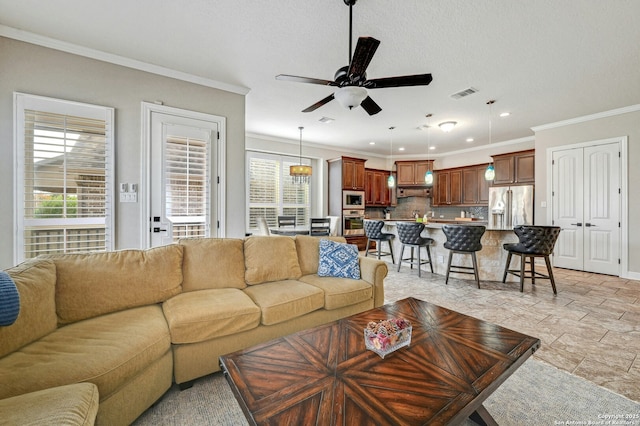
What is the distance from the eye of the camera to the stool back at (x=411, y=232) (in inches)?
179

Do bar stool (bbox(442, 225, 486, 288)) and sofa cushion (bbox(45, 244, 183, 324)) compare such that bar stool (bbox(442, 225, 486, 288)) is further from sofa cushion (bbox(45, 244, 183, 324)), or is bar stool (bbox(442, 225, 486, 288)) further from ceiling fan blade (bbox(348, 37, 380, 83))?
sofa cushion (bbox(45, 244, 183, 324))

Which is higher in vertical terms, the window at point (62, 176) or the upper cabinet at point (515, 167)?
the upper cabinet at point (515, 167)

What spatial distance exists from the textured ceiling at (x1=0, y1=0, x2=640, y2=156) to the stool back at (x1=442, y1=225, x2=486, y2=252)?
2.00 m

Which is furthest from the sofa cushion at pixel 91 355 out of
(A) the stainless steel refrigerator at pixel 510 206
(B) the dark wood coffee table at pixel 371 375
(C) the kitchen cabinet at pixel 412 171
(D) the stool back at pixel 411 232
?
(C) the kitchen cabinet at pixel 412 171

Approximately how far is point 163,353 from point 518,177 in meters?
7.34

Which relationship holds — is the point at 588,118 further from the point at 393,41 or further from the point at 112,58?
the point at 112,58

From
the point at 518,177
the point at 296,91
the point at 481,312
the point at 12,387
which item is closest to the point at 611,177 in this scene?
the point at 518,177

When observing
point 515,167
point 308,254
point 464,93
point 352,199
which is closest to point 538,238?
point 464,93

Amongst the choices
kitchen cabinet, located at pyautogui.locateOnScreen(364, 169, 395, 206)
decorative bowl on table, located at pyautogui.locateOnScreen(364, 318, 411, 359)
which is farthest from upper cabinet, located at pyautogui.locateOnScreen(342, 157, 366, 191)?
decorative bowl on table, located at pyautogui.locateOnScreen(364, 318, 411, 359)

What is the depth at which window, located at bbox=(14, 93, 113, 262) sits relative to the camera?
8.59 ft

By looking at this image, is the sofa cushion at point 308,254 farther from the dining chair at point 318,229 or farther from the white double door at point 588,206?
the white double door at point 588,206

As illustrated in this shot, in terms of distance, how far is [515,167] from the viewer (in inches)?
244

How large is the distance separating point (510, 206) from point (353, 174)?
3.77 m

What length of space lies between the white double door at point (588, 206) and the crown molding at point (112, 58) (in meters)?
6.09
